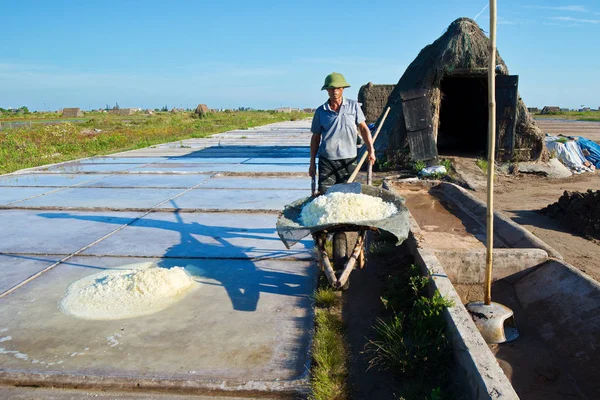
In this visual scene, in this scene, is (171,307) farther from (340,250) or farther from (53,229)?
(53,229)

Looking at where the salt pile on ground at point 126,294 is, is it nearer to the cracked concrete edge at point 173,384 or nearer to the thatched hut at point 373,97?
the cracked concrete edge at point 173,384

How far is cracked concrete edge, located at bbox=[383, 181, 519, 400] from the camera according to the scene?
82.6 inches

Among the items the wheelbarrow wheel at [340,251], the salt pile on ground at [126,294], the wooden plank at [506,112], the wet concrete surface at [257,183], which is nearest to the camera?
the salt pile on ground at [126,294]

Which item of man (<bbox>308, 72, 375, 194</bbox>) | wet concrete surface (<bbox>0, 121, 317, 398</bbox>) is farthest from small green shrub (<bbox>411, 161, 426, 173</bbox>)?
man (<bbox>308, 72, 375, 194</bbox>)

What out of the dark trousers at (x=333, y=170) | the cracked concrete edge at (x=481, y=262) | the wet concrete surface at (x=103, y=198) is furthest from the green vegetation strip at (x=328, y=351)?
the wet concrete surface at (x=103, y=198)

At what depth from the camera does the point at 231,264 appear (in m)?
4.52

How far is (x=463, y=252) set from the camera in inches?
162

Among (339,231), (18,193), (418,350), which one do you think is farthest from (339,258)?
(18,193)

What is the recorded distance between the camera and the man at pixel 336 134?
4535 mm

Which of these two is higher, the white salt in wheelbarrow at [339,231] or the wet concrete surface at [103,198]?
the white salt in wheelbarrow at [339,231]

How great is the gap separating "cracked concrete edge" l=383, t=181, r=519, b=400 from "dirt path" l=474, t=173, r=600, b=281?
236 cm

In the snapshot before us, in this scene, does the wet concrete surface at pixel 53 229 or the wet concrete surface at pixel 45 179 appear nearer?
the wet concrete surface at pixel 53 229

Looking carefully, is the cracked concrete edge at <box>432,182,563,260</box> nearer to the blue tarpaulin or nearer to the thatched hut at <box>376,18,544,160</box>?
the thatched hut at <box>376,18,544,160</box>

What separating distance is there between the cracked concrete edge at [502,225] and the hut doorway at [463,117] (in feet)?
17.3
